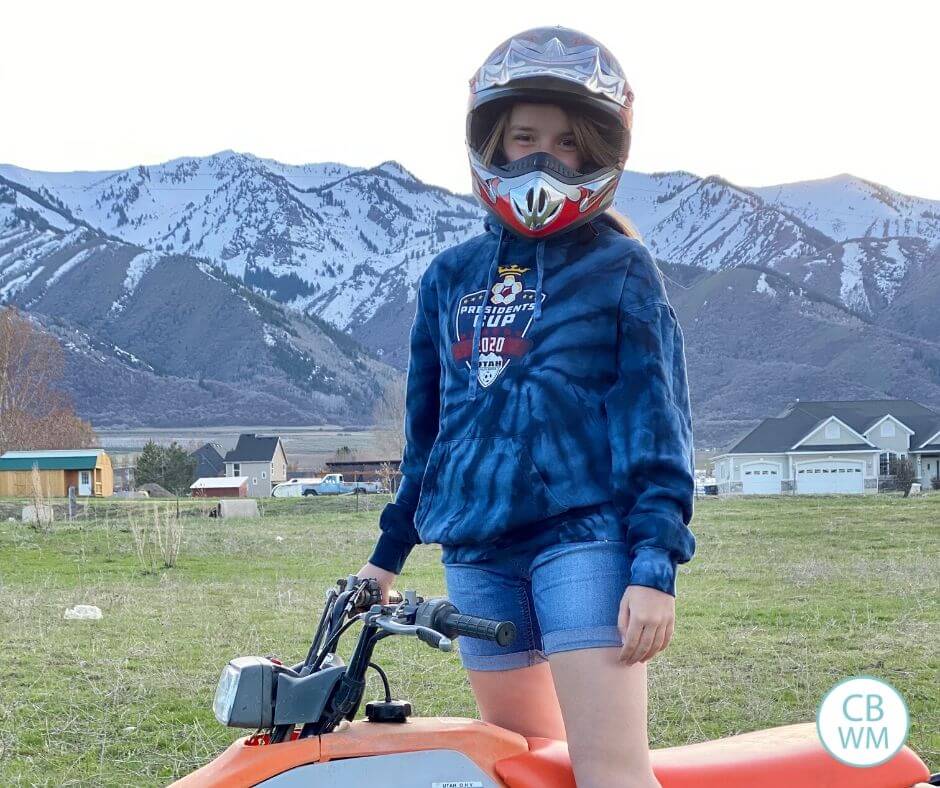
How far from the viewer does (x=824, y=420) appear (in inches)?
2432

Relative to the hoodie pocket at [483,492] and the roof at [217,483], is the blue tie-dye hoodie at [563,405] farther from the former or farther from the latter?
the roof at [217,483]

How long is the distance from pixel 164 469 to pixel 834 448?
126 feet

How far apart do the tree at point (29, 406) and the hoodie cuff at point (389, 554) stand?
67208 millimetres

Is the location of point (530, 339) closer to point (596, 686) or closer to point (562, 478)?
point (562, 478)

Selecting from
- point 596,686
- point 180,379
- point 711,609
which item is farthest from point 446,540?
point 180,379

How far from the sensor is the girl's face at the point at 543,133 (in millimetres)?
2723

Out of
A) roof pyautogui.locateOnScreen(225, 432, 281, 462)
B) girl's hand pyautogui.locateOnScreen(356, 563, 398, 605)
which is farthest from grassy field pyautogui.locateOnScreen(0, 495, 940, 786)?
roof pyautogui.locateOnScreen(225, 432, 281, 462)

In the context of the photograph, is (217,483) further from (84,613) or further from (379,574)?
(379,574)

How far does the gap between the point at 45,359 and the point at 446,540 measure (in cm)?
8741

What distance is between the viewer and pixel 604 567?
2.41 m

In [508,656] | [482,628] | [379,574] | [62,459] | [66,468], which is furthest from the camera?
[62,459]

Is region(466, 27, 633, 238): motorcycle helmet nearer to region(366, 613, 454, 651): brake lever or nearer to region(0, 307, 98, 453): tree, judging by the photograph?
region(366, 613, 454, 651): brake lever

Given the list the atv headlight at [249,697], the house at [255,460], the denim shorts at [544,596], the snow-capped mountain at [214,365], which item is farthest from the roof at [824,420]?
the snow-capped mountain at [214,365]

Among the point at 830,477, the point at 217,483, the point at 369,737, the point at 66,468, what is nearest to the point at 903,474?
the point at 830,477
